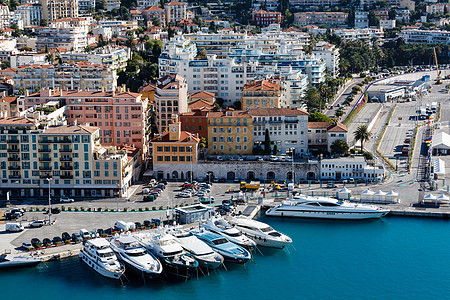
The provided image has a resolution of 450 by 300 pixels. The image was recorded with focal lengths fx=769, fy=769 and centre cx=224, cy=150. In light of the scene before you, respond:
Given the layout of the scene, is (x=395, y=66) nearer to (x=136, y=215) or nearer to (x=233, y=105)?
(x=233, y=105)

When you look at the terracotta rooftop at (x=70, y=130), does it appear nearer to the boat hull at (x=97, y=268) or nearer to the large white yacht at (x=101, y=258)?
the large white yacht at (x=101, y=258)

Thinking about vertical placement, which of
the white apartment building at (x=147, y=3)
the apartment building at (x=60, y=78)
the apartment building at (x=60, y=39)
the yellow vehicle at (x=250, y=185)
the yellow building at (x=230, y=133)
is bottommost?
the yellow vehicle at (x=250, y=185)

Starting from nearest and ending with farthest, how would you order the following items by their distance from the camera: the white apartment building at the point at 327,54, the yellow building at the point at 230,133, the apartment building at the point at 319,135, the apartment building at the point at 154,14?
the yellow building at the point at 230,133, the apartment building at the point at 319,135, the white apartment building at the point at 327,54, the apartment building at the point at 154,14

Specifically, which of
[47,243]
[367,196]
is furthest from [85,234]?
[367,196]

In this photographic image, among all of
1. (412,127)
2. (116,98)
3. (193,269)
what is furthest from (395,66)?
(193,269)

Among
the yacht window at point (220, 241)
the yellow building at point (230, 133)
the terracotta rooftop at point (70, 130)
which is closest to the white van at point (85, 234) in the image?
the yacht window at point (220, 241)

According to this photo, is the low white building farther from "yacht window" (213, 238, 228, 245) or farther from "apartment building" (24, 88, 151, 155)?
"yacht window" (213, 238, 228, 245)

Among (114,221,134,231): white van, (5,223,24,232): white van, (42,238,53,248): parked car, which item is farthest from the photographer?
(5,223,24,232): white van

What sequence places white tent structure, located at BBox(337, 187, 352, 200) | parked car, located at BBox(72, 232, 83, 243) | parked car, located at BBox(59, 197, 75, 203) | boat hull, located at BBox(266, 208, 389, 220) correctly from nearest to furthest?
1. parked car, located at BBox(72, 232, 83, 243)
2. boat hull, located at BBox(266, 208, 389, 220)
3. parked car, located at BBox(59, 197, 75, 203)
4. white tent structure, located at BBox(337, 187, 352, 200)

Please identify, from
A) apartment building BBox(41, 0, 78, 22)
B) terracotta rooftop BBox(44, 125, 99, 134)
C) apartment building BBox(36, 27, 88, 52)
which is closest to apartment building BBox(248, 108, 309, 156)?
Answer: terracotta rooftop BBox(44, 125, 99, 134)
